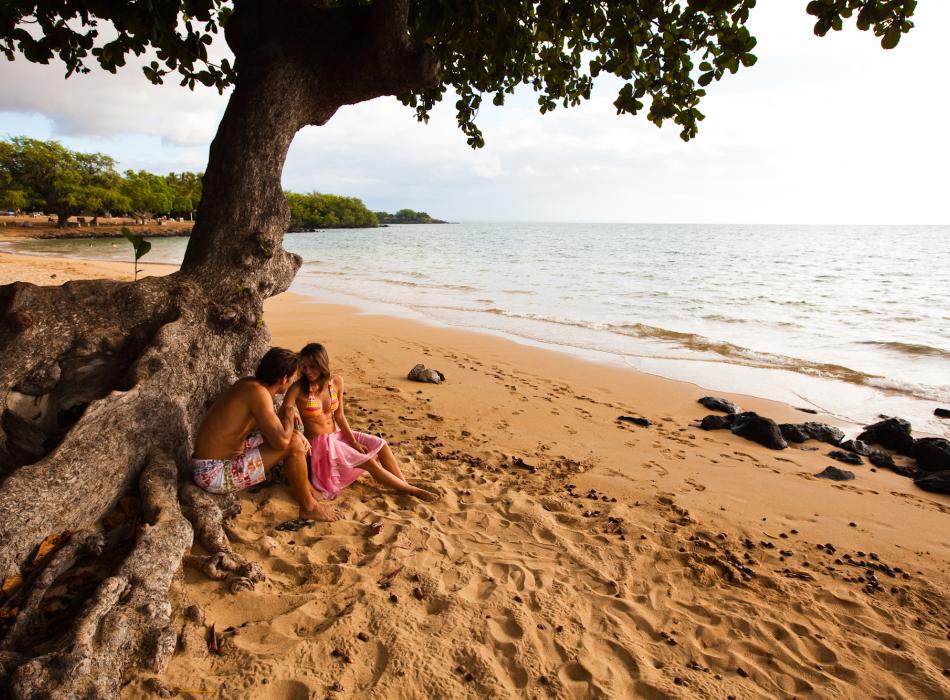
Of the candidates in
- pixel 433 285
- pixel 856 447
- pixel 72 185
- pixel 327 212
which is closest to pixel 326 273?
pixel 433 285

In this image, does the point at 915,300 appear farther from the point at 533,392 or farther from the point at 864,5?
the point at 864,5

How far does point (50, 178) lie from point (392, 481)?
68.3 m

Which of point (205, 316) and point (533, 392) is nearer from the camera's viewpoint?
point (205, 316)

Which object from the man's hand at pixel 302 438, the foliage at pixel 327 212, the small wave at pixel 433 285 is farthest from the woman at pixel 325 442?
the foliage at pixel 327 212

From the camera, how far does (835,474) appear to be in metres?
5.85

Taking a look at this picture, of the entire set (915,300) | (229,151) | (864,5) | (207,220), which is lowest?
(915,300)

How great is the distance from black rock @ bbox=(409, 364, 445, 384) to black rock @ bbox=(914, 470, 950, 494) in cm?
610

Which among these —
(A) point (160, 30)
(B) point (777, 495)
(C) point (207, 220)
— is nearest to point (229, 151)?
(C) point (207, 220)

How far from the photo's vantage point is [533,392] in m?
8.33

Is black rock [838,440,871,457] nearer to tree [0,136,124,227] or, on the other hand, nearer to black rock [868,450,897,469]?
black rock [868,450,897,469]

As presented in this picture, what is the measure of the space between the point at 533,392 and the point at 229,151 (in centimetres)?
541

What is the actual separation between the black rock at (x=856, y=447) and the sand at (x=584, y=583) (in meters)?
0.48

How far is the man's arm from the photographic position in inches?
156

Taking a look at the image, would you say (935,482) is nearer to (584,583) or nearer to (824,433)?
(824,433)
